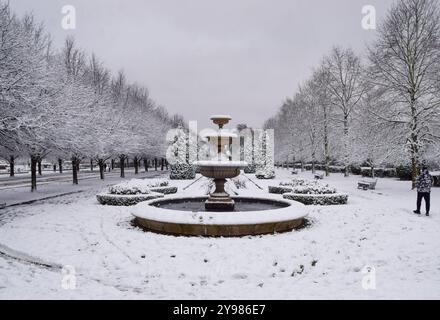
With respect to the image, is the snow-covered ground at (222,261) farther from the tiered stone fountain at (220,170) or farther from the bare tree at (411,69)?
the bare tree at (411,69)

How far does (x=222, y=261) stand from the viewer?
7.77 meters

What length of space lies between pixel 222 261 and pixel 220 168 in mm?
5161

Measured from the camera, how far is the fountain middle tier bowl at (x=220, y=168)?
1243 centimetres

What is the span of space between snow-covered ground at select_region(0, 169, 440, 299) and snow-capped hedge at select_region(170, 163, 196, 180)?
23609 mm

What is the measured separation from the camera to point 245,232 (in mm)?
10016

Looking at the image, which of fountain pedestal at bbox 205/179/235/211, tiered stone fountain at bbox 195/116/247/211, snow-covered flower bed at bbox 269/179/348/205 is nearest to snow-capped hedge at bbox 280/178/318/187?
snow-covered flower bed at bbox 269/179/348/205

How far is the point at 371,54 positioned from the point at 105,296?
24.6 metres

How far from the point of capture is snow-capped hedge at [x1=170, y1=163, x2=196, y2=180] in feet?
118

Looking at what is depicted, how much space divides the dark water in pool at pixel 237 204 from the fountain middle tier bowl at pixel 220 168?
6.33ft

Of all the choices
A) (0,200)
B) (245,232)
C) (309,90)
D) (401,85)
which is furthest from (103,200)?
(309,90)

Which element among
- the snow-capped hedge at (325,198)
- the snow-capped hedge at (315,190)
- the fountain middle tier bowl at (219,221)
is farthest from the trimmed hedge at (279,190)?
the fountain middle tier bowl at (219,221)

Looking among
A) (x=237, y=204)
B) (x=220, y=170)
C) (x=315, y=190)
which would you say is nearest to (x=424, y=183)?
(x=315, y=190)

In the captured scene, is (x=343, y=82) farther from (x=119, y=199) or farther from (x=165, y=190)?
(x=119, y=199)

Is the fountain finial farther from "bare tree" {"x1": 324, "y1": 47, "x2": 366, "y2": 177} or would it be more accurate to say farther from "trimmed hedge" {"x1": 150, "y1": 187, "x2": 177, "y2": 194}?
"bare tree" {"x1": 324, "y1": 47, "x2": 366, "y2": 177}
